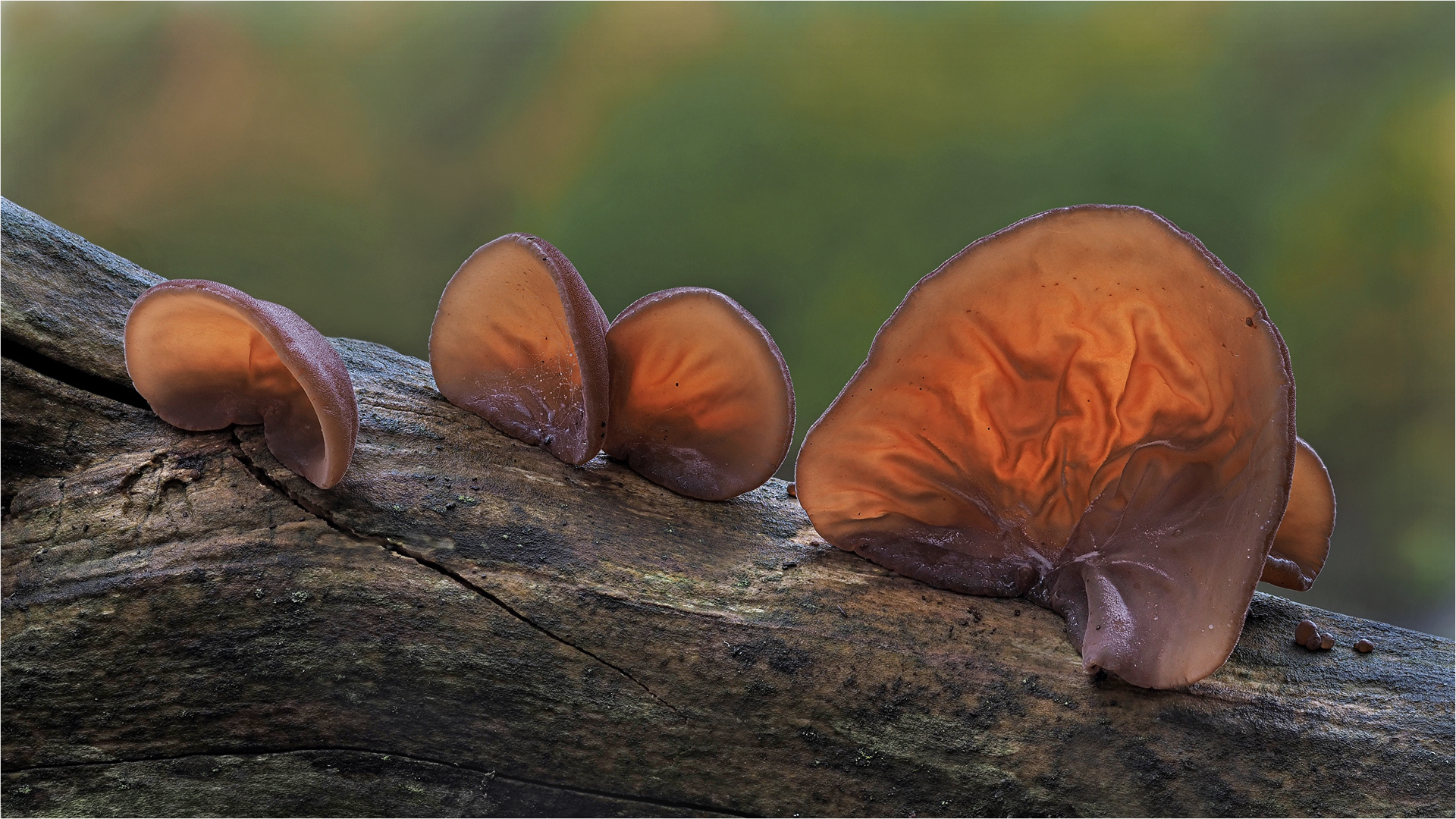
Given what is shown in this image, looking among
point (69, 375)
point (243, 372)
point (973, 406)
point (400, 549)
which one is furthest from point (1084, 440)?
point (69, 375)

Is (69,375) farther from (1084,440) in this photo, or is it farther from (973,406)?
(1084,440)

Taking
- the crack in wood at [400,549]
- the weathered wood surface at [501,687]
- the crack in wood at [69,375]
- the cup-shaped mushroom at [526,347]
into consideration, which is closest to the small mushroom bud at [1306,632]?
the weathered wood surface at [501,687]

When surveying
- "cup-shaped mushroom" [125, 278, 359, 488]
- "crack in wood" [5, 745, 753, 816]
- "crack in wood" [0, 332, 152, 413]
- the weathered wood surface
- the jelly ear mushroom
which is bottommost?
"crack in wood" [5, 745, 753, 816]

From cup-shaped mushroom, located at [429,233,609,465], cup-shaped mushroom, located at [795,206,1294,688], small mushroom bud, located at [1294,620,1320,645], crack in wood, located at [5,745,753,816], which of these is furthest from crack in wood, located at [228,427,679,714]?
small mushroom bud, located at [1294,620,1320,645]

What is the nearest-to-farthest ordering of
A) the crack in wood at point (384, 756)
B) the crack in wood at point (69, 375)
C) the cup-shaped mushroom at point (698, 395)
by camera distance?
1. the crack in wood at point (384, 756)
2. the crack in wood at point (69, 375)
3. the cup-shaped mushroom at point (698, 395)

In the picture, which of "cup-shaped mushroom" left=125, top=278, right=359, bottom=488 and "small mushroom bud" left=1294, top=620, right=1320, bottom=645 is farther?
"small mushroom bud" left=1294, top=620, right=1320, bottom=645

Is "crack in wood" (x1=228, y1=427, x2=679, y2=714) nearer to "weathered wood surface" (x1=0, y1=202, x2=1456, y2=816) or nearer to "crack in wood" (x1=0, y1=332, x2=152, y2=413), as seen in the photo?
"weathered wood surface" (x1=0, y1=202, x2=1456, y2=816)

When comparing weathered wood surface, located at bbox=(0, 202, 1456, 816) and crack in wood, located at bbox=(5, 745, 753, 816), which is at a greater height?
weathered wood surface, located at bbox=(0, 202, 1456, 816)

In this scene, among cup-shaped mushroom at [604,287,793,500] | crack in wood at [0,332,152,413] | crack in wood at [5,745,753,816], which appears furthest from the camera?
cup-shaped mushroom at [604,287,793,500]

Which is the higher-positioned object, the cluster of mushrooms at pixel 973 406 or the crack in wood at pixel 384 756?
the cluster of mushrooms at pixel 973 406

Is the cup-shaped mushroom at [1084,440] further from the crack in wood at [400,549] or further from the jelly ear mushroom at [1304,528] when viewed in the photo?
the crack in wood at [400,549]
